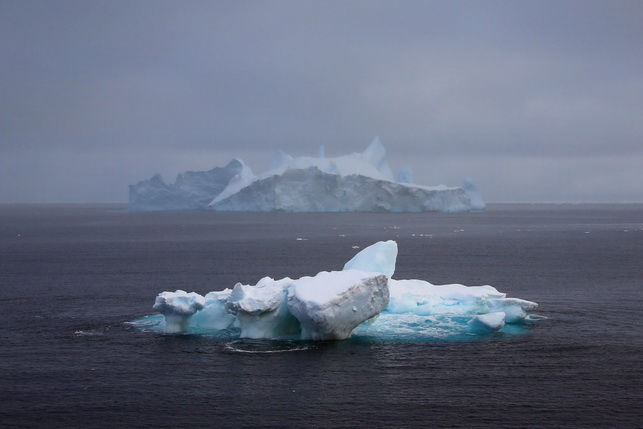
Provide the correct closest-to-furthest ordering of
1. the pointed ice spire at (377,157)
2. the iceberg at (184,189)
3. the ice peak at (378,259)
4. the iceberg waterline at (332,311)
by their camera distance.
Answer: the iceberg waterline at (332,311) → the ice peak at (378,259) → the pointed ice spire at (377,157) → the iceberg at (184,189)

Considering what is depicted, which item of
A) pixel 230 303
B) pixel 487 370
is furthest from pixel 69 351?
pixel 487 370

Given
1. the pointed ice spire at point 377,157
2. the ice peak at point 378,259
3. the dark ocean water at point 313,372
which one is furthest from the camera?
the pointed ice spire at point 377,157

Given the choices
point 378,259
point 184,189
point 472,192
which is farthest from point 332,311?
point 472,192

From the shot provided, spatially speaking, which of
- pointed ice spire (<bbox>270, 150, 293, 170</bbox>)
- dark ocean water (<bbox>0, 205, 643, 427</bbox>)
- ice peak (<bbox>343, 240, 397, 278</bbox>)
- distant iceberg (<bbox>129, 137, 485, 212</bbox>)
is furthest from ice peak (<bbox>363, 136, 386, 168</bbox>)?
ice peak (<bbox>343, 240, 397, 278</bbox>)

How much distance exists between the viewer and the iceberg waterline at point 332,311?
25.0 metres

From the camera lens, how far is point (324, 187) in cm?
12062

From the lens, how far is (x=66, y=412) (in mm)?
17953

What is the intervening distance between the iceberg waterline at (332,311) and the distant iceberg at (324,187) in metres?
87.1

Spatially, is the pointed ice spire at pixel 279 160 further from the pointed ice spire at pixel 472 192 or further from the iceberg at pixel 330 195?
the pointed ice spire at pixel 472 192

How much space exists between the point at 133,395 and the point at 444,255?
42659 mm

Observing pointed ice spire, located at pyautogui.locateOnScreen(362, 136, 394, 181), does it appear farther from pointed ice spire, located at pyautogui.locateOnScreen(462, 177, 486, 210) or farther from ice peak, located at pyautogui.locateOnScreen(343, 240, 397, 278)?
ice peak, located at pyautogui.locateOnScreen(343, 240, 397, 278)

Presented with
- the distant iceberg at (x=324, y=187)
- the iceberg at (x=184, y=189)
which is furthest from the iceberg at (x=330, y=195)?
the iceberg at (x=184, y=189)

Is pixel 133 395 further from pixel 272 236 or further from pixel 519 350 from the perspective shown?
pixel 272 236

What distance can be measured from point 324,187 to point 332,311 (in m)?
96.3
